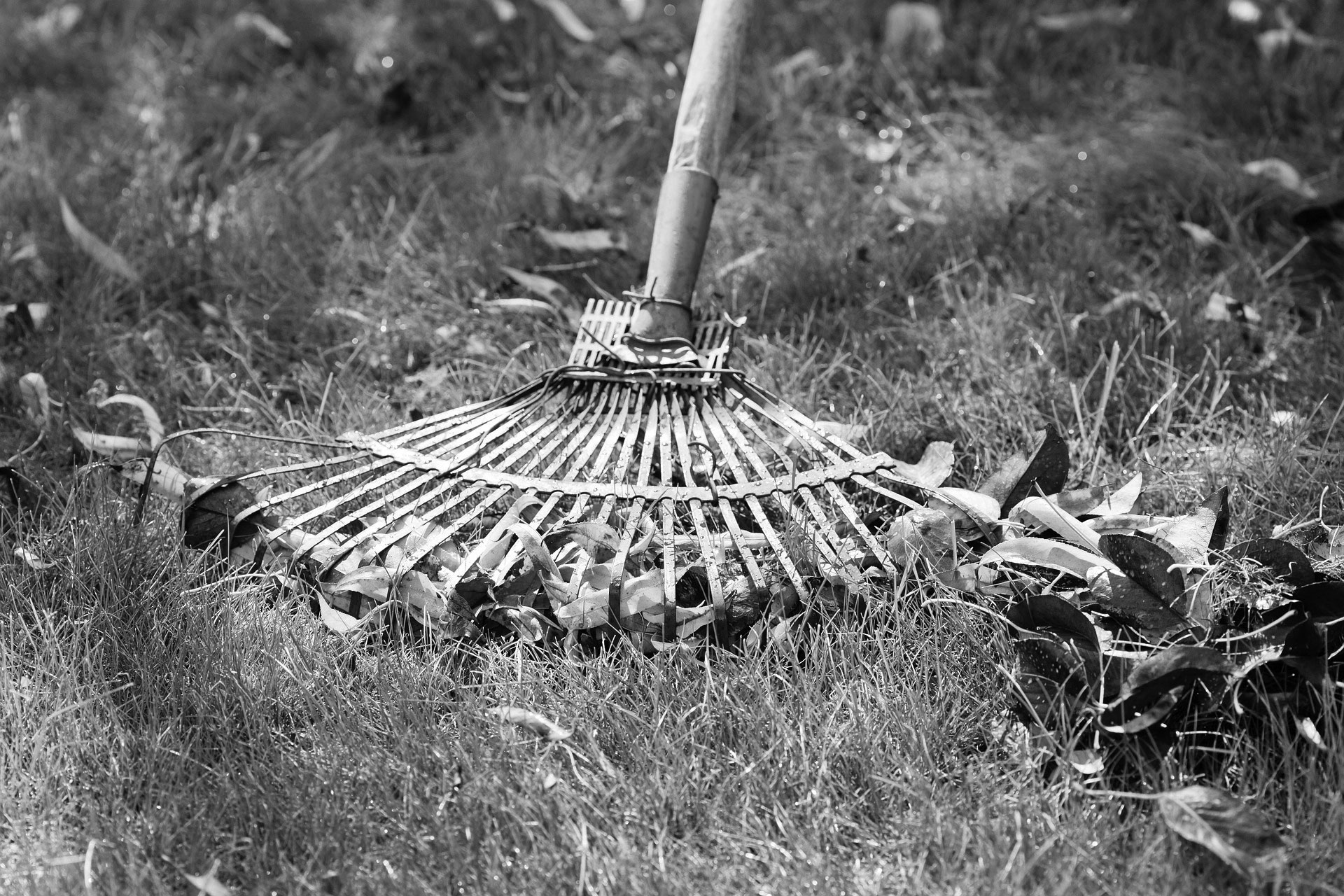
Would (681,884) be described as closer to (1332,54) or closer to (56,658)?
(56,658)

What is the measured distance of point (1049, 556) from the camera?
176cm

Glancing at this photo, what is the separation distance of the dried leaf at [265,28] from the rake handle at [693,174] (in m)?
1.52

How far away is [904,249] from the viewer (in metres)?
2.75

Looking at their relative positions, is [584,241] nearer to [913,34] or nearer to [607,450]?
[607,450]

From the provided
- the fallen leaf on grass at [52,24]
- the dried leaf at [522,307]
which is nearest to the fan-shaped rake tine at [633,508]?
the dried leaf at [522,307]

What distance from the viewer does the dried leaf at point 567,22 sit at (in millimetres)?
3596

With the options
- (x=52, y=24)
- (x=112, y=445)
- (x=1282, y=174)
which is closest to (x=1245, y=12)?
(x=1282, y=174)

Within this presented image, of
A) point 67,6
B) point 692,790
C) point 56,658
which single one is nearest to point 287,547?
point 56,658

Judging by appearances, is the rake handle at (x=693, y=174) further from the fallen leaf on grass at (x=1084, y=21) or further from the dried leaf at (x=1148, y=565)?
the fallen leaf on grass at (x=1084, y=21)

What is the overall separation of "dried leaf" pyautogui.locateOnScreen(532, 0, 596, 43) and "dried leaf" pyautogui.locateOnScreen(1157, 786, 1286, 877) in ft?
9.19

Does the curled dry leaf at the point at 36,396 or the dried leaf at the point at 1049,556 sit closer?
the dried leaf at the point at 1049,556

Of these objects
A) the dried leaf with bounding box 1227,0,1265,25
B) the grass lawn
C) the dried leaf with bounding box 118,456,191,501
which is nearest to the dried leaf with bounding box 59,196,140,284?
the grass lawn

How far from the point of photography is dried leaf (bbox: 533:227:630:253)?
2.70 meters

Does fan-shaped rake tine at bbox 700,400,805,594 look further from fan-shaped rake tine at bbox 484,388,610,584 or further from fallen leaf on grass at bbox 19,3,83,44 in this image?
fallen leaf on grass at bbox 19,3,83,44
